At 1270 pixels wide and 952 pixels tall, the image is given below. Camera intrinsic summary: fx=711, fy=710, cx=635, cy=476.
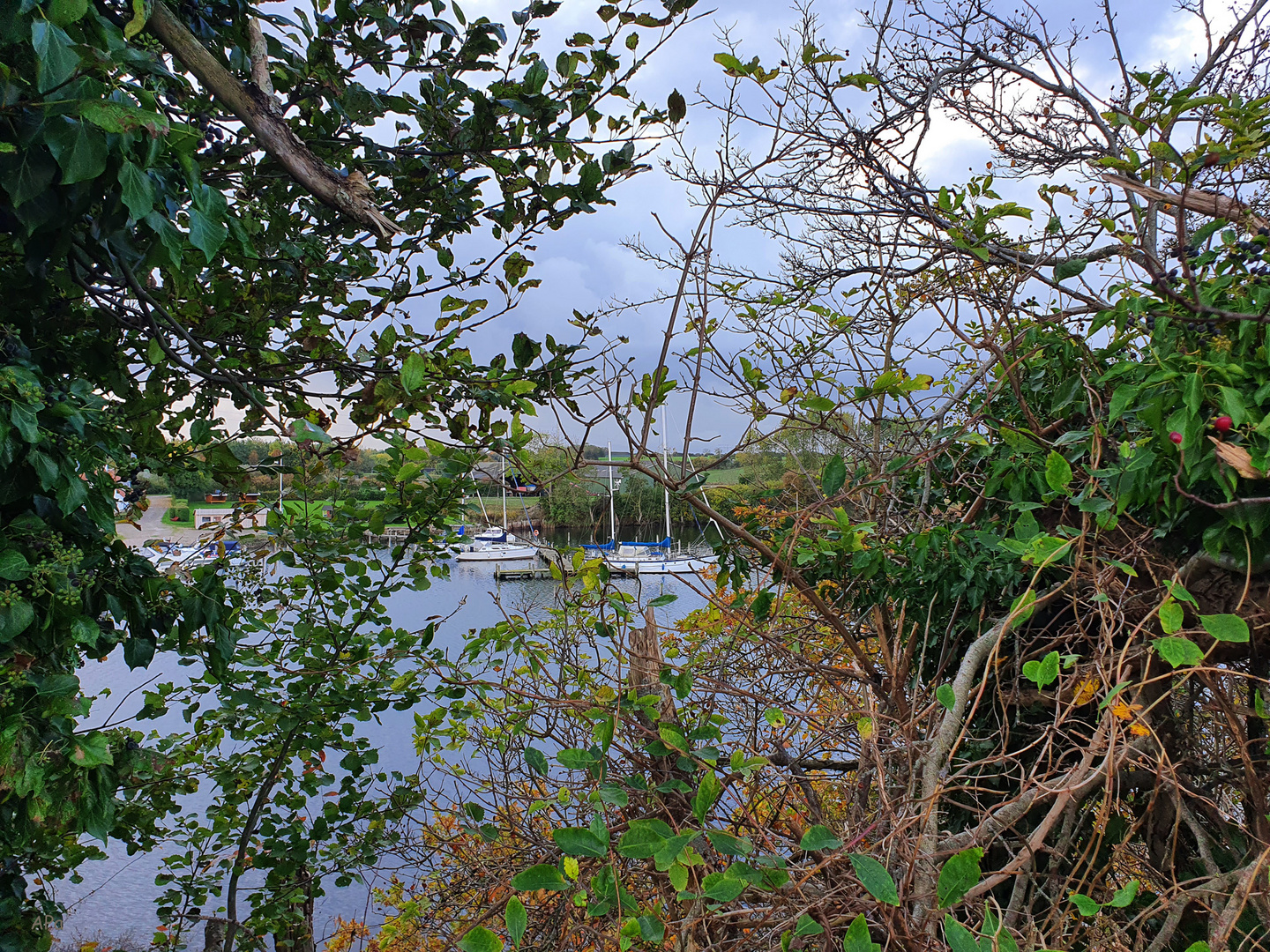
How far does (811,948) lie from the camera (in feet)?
3.86

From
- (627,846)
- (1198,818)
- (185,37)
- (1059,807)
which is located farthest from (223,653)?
(1198,818)

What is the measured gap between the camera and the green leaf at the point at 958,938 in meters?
0.73

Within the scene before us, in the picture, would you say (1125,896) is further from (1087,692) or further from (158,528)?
(158,528)

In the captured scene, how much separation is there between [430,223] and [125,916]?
19.4ft

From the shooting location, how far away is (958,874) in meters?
0.80

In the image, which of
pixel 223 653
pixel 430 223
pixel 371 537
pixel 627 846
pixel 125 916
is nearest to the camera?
pixel 627 846

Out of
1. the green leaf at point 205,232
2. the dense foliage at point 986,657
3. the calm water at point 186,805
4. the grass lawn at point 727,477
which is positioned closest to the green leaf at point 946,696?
the dense foliage at point 986,657

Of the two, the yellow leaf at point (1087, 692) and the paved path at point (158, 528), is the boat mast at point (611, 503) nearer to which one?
the yellow leaf at point (1087, 692)

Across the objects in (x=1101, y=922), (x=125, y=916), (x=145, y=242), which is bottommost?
(x=125, y=916)

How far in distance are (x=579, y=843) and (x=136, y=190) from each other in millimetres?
1048

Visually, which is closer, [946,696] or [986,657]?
[946,696]

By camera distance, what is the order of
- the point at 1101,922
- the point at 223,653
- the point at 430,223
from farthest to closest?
the point at 430,223 → the point at 223,653 → the point at 1101,922

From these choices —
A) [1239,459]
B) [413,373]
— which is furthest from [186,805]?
[1239,459]

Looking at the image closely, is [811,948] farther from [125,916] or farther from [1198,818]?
[125,916]
